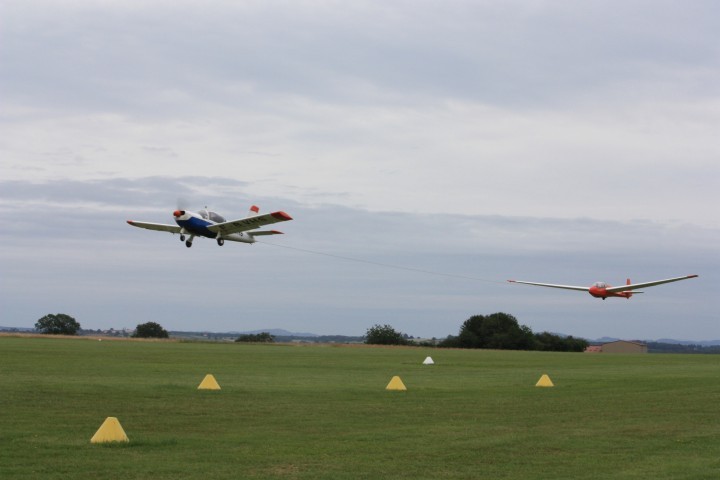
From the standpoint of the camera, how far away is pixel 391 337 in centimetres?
15162

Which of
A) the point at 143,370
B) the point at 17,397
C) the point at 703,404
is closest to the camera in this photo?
the point at 17,397

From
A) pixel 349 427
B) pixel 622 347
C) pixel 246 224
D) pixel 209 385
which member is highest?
pixel 246 224

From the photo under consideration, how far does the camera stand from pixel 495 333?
481ft

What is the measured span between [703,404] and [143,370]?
23.4 meters

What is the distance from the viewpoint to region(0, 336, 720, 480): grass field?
674 inches

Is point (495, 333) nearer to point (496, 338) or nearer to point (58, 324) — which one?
point (496, 338)

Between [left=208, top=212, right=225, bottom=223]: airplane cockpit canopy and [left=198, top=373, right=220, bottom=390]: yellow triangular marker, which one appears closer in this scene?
[left=198, top=373, right=220, bottom=390]: yellow triangular marker

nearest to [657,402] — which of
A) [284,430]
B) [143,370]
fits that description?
[284,430]

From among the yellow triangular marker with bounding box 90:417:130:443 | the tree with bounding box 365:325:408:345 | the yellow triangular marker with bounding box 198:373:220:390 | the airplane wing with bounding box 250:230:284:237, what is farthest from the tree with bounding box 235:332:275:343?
the yellow triangular marker with bounding box 90:417:130:443

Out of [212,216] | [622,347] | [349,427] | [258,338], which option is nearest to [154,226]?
[212,216]

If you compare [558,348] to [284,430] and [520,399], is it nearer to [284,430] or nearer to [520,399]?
[520,399]

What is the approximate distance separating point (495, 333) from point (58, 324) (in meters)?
84.2

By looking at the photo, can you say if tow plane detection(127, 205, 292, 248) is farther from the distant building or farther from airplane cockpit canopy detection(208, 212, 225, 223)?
the distant building

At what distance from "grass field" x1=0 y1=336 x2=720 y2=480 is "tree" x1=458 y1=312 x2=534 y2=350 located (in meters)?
104
